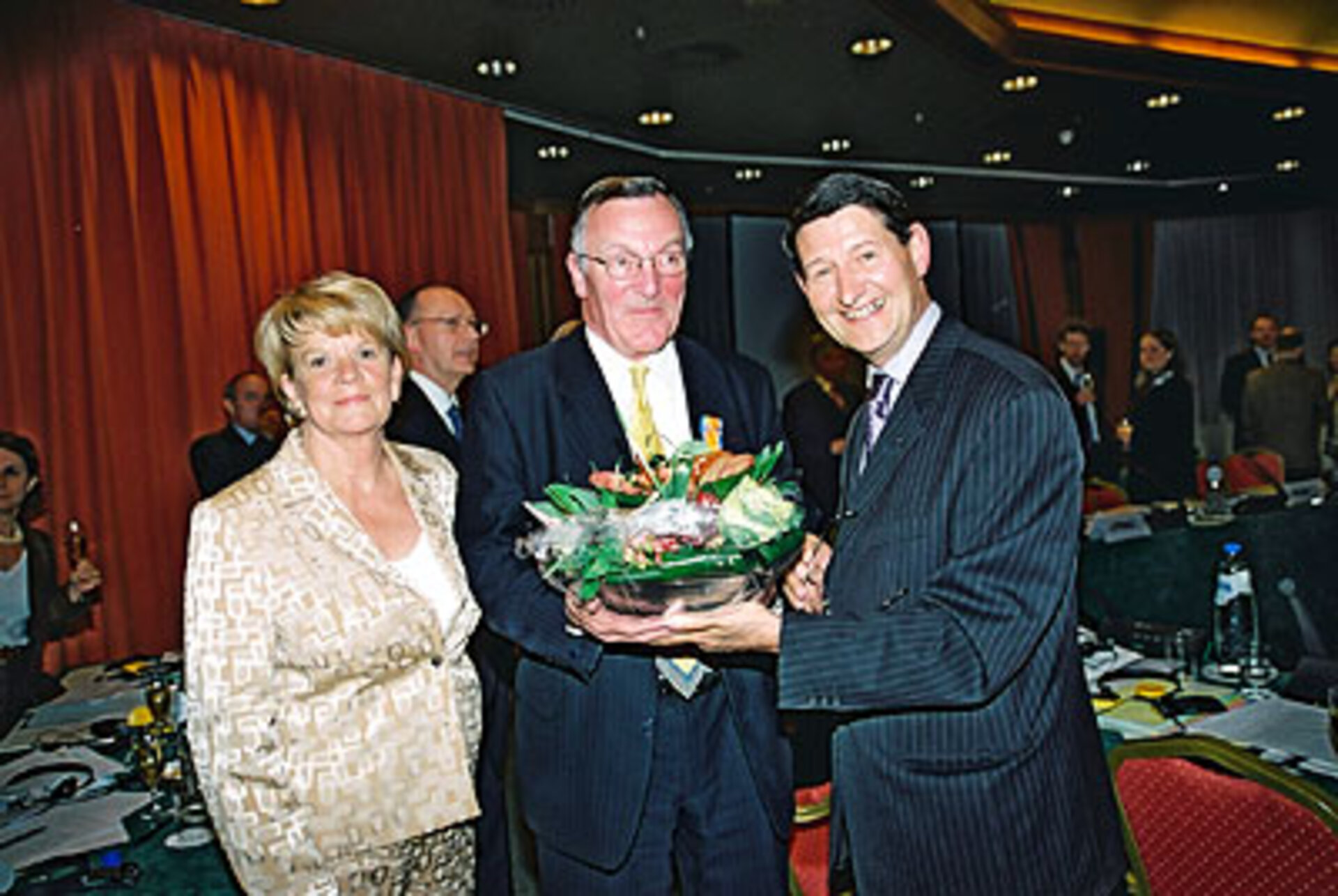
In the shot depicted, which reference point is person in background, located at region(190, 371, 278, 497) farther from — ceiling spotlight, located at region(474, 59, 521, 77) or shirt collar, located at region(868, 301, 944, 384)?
shirt collar, located at region(868, 301, 944, 384)

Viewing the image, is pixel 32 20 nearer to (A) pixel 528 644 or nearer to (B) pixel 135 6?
(B) pixel 135 6

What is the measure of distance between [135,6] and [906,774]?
5017mm

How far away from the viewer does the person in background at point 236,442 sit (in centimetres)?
500

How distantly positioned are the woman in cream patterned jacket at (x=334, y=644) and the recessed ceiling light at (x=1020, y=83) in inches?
241

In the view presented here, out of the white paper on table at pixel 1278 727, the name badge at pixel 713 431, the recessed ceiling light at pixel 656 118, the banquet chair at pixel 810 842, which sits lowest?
the banquet chair at pixel 810 842

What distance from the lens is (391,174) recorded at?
6.39 metres

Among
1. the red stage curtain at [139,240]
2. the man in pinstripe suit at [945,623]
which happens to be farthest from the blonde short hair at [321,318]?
the red stage curtain at [139,240]

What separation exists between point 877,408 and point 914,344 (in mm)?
143

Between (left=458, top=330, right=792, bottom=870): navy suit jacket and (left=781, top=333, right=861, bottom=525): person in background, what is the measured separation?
430 cm

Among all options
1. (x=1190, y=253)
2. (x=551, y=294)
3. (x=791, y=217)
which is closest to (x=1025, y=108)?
(x=551, y=294)

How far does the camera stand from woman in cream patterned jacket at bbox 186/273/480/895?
74.5 inches

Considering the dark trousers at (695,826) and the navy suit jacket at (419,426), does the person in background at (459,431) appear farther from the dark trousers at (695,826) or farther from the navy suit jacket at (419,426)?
the dark trousers at (695,826)

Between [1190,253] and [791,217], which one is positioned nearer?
[791,217]

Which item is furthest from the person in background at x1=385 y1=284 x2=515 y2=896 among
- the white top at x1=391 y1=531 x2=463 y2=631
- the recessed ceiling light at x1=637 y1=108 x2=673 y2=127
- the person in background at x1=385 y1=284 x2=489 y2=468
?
the recessed ceiling light at x1=637 y1=108 x2=673 y2=127
